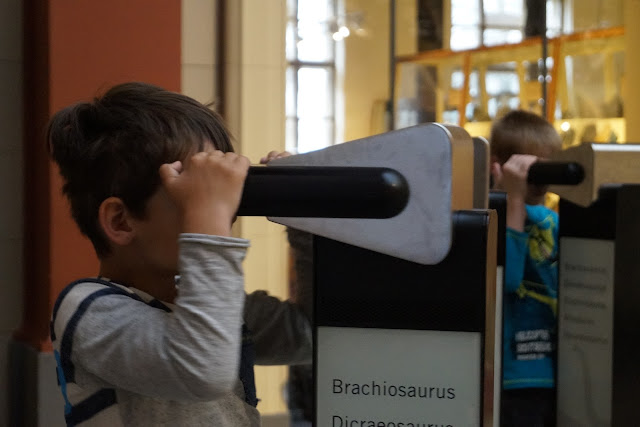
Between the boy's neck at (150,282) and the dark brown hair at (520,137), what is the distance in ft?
6.16

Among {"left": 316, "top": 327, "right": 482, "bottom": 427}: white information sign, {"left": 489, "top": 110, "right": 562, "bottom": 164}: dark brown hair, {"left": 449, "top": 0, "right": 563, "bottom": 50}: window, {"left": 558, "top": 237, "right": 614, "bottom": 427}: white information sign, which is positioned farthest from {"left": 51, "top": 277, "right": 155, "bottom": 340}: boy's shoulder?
{"left": 449, "top": 0, "right": 563, "bottom": 50}: window

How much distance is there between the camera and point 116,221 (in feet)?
4.26

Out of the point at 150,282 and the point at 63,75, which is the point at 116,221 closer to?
the point at 150,282

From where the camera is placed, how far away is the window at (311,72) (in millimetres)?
5035

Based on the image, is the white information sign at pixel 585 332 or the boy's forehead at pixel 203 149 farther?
the white information sign at pixel 585 332

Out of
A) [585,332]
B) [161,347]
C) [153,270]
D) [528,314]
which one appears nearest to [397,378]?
[161,347]

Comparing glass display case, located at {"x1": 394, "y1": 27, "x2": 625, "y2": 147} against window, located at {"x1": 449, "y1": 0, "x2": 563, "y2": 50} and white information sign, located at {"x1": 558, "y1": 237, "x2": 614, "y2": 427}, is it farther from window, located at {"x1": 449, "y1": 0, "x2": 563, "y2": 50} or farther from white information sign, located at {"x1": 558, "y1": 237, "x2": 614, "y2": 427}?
white information sign, located at {"x1": 558, "y1": 237, "x2": 614, "y2": 427}

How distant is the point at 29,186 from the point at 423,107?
3.21 m

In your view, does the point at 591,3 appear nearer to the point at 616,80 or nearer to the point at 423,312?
the point at 616,80

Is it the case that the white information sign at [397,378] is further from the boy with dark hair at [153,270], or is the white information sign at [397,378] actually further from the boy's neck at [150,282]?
the boy's neck at [150,282]

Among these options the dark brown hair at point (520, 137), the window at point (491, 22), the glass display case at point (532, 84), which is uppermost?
the window at point (491, 22)

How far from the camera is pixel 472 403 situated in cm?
109

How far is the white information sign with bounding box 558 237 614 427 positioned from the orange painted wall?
158cm

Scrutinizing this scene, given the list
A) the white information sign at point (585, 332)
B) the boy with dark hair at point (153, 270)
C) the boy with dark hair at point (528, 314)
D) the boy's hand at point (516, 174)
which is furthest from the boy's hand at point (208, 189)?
the boy with dark hair at point (528, 314)
